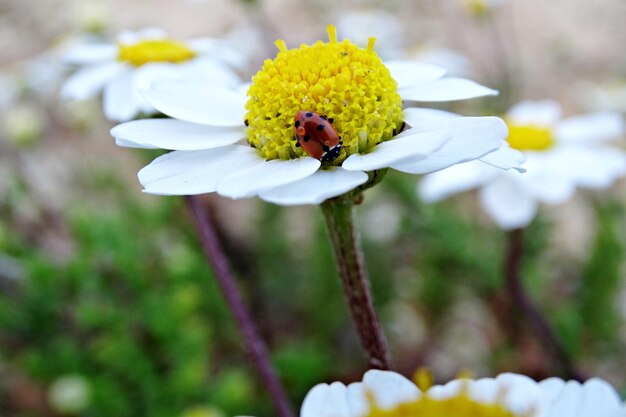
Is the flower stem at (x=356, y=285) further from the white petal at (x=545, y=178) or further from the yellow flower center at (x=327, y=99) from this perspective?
the white petal at (x=545, y=178)

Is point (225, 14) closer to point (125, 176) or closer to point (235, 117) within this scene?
point (125, 176)

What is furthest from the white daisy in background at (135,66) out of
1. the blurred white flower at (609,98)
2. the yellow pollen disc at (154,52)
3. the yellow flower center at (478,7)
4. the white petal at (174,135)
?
the blurred white flower at (609,98)

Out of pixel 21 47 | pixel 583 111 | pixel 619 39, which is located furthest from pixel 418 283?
pixel 21 47

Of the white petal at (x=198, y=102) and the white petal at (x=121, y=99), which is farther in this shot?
the white petal at (x=121, y=99)

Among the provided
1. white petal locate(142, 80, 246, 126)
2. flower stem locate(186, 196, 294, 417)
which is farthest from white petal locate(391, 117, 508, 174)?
flower stem locate(186, 196, 294, 417)

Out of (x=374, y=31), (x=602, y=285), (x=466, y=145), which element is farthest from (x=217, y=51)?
(x=374, y=31)

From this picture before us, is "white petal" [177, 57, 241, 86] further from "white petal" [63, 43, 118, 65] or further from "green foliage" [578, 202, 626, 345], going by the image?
"green foliage" [578, 202, 626, 345]
